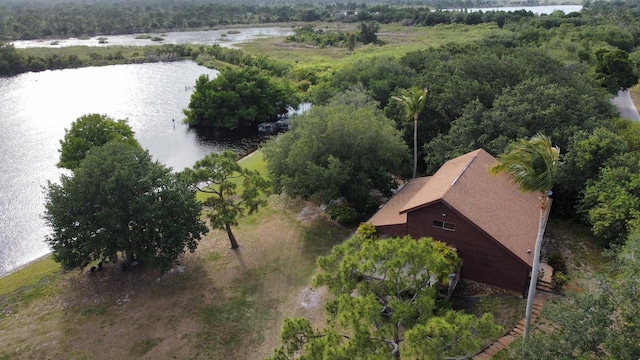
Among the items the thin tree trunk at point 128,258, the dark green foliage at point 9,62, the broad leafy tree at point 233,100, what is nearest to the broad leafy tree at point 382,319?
the thin tree trunk at point 128,258

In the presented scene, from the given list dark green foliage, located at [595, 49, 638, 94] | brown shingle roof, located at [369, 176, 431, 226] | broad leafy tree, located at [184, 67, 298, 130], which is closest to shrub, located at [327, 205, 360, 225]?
brown shingle roof, located at [369, 176, 431, 226]

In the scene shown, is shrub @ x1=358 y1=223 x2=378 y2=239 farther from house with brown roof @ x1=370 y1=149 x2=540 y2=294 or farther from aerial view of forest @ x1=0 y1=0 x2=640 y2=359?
house with brown roof @ x1=370 y1=149 x2=540 y2=294

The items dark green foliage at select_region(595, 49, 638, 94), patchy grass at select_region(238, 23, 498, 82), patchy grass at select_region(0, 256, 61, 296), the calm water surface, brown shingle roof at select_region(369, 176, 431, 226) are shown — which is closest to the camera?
brown shingle roof at select_region(369, 176, 431, 226)

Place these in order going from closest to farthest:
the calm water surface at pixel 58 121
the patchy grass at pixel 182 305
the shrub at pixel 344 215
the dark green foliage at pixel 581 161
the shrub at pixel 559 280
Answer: the patchy grass at pixel 182 305
the shrub at pixel 559 280
the dark green foliage at pixel 581 161
the shrub at pixel 344 215
the calm water surface at pixel 58 121

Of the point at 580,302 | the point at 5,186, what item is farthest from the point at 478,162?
the point at 5,186

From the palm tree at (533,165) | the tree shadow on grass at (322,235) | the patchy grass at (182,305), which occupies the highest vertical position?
the palm tree at (533,165)

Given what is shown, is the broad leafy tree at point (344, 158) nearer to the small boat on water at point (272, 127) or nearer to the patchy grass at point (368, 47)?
the small boat on water at point (272, 127)

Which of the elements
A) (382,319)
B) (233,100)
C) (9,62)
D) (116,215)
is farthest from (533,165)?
(9,62)
